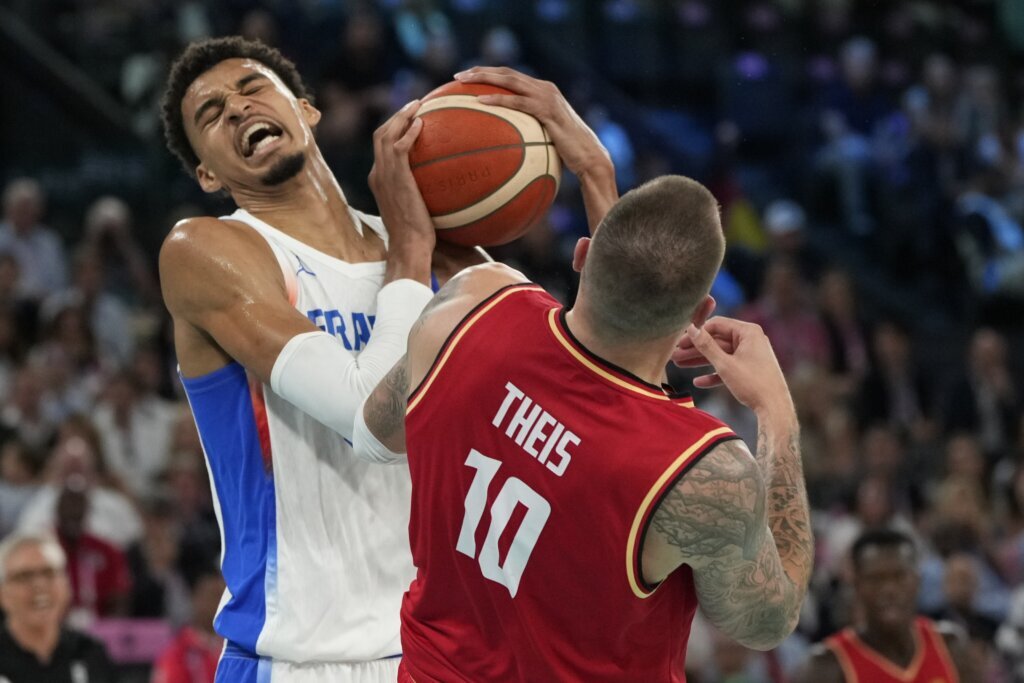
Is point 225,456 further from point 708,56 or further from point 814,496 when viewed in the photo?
point 708,56

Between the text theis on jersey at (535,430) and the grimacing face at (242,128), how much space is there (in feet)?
4.26

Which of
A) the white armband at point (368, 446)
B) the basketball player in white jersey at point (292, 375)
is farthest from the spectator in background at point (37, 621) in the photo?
the white armband at point (368, 446)

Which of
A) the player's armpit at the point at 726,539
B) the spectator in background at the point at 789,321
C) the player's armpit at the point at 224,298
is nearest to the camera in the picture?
the player's armpit at the point at 726,539

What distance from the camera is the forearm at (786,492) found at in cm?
332

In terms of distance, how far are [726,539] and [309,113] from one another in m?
2.04

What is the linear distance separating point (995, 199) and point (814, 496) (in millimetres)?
4740

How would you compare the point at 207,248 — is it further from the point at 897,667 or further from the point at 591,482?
the point at 897,667

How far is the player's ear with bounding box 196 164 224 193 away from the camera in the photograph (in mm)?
4316

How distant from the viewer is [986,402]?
12023 mm

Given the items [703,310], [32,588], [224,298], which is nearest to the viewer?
[703,310]

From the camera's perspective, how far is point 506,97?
417 cm

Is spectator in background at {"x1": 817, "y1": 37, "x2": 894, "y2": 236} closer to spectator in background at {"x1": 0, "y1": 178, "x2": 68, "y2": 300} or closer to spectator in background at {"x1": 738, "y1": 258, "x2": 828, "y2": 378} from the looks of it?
spectator in background at {"x1": 738, "y1": 258, "x2": 828, "y2": 378}

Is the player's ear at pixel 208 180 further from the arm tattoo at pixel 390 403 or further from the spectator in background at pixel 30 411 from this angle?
the spectator in background at pixel 30 411

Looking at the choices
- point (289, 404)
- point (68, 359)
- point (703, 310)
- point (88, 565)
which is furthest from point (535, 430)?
point (68, 359)
